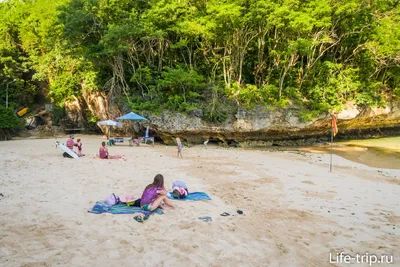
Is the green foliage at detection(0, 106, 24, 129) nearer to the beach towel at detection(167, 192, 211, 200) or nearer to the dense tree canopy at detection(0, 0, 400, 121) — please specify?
the dense tree canopy at detection(0, 0, 400, 121)

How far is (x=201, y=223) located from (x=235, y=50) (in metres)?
19.6

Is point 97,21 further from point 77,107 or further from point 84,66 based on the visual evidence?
point 77,107

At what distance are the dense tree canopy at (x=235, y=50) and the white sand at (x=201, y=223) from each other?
1330 centimetres

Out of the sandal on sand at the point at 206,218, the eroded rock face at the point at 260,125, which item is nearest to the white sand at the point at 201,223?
the sandal on sand at the point at 206,218

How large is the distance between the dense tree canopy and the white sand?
13.3m

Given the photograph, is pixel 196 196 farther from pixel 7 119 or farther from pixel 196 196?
pixel 7 119

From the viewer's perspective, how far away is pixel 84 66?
2823cm

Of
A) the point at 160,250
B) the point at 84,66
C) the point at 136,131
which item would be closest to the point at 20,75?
the point at 84,66

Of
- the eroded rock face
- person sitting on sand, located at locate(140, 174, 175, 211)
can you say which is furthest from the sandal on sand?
the eroded rock face

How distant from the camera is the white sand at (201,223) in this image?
414 centimetres

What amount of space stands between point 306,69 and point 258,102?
5352 millimetres

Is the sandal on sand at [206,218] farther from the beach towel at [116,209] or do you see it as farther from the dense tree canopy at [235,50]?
the dense tree canopy at [235,50]

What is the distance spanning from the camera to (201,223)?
5.49 m

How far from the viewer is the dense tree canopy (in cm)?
1992
